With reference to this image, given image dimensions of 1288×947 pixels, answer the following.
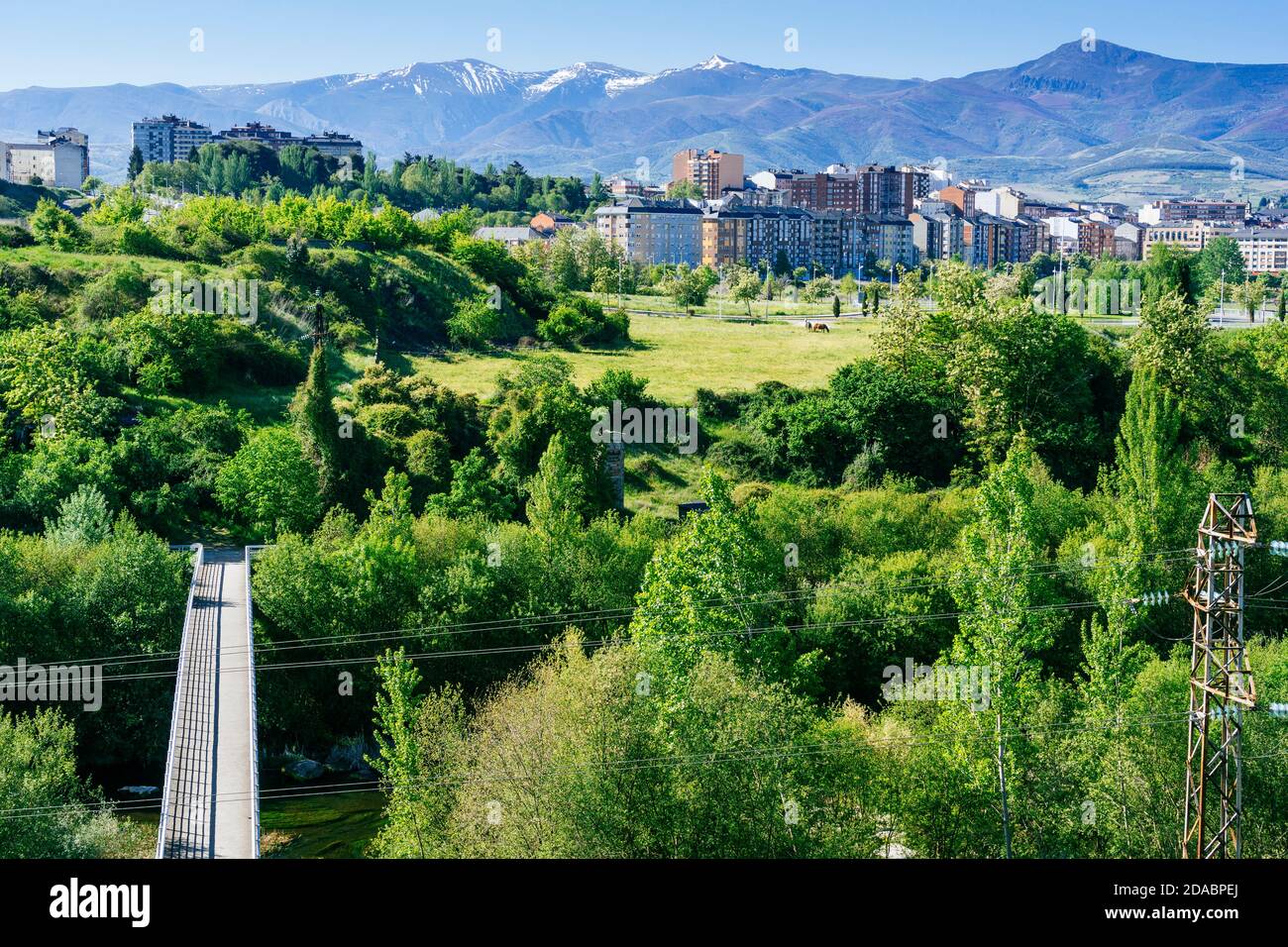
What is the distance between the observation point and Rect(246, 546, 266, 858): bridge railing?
16531 millimetres

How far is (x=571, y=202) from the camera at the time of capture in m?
119

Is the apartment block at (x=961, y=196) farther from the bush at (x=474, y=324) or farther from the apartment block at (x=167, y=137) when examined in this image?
the bush at (x=474, y=324)

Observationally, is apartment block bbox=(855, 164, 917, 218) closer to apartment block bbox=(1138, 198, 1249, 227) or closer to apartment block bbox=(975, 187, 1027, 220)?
apartment block bbox=(975, 187, 1027, 220)

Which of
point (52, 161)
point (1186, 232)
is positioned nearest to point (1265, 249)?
point (1186, 232)

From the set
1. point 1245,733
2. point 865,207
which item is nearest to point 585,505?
point 1245,733

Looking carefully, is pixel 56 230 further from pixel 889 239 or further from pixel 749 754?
pixel 889 239

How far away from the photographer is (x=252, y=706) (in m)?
19.8

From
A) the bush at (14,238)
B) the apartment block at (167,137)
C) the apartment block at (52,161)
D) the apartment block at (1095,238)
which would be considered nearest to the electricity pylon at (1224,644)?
the bush at (14,238)

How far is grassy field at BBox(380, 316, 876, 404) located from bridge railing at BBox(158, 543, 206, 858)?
1216cm

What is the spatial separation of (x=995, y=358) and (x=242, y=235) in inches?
1099

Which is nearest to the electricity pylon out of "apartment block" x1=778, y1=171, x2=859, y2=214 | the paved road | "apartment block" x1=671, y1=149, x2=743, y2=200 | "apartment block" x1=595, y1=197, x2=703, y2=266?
the paved road

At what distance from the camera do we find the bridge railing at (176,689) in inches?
651

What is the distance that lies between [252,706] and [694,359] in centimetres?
2882
